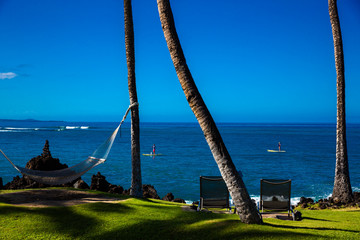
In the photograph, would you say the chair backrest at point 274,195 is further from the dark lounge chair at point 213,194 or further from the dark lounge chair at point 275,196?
the dark lounge chair at point 213,194

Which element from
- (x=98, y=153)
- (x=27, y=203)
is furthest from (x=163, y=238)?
(x=98, y=153)

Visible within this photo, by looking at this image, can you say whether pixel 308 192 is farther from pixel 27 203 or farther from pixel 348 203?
pixel 27 203

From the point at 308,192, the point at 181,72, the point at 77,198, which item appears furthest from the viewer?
the point at 308,192

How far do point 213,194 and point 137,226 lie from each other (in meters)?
1.94

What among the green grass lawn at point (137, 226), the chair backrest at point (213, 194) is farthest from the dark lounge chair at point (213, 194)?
the green grass lawn at point (137, 226)

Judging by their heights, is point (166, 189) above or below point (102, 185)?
below

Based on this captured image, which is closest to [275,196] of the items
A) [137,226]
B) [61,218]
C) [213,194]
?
[213,194]

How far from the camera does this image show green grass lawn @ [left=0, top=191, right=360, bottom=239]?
463 cm

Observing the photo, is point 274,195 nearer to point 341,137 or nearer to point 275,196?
point 275,196

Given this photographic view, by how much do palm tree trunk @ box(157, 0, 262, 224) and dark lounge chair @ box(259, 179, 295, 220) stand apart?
1441mm

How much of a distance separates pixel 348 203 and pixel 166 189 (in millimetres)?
9270

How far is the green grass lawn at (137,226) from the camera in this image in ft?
15.2

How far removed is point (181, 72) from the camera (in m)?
5.01

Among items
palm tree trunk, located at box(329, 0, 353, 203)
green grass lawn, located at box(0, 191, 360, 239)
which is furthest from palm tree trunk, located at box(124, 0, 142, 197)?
palm tree trunk, located at box(329, 0, 353, 203)
